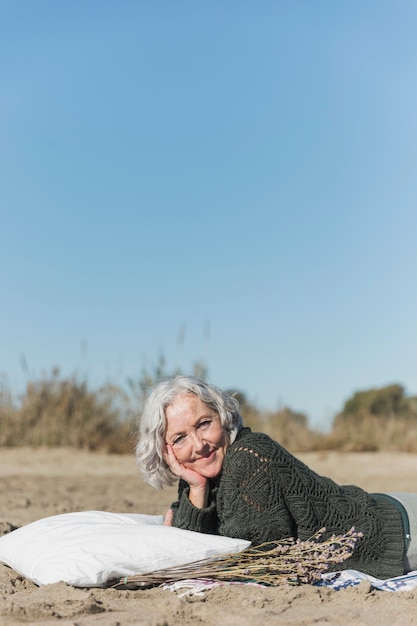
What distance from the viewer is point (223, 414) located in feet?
12.9

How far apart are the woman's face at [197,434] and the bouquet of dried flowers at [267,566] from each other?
438 mm

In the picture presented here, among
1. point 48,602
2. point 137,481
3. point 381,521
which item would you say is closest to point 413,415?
point 137,481

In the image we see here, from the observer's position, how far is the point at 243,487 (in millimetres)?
3748

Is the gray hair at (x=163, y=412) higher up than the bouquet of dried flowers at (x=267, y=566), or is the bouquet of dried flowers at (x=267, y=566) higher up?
the gray hair at (x=163, y=412)

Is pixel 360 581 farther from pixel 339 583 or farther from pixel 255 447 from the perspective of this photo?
pixel 255 447

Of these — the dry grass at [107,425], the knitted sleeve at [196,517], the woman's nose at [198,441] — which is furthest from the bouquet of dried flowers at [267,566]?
the dry grass at [107,425]

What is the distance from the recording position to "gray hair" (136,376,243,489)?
3.95 meters

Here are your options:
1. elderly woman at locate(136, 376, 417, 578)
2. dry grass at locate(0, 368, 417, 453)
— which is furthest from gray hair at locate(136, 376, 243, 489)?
dry grass at locate(0, 368, 417, 453)

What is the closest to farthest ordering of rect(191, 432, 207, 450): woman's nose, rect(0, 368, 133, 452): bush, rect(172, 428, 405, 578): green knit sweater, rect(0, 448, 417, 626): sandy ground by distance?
1. rect(0, 448, 417, 626): sandy ground
2. rect(172, 428, 405, 578): green knit sweater
3. rect(191, 432, 207, 450): woman's nose
4. rect(0, 368, 133, 452): bush

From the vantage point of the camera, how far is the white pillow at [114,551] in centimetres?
365

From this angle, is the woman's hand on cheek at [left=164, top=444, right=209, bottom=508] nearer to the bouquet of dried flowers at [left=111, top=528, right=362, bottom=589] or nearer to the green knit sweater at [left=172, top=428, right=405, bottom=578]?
the green knit sweater at [left=172, top=428, right=405, bottom=578]

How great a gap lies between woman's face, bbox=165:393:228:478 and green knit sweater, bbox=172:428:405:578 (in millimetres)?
82

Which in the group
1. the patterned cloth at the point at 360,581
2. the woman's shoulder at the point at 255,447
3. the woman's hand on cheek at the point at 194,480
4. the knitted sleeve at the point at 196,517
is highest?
the woman's shoulder at the point at 255,447

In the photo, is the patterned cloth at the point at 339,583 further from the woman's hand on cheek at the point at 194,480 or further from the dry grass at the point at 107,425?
the dry grass at the point at 107,425
